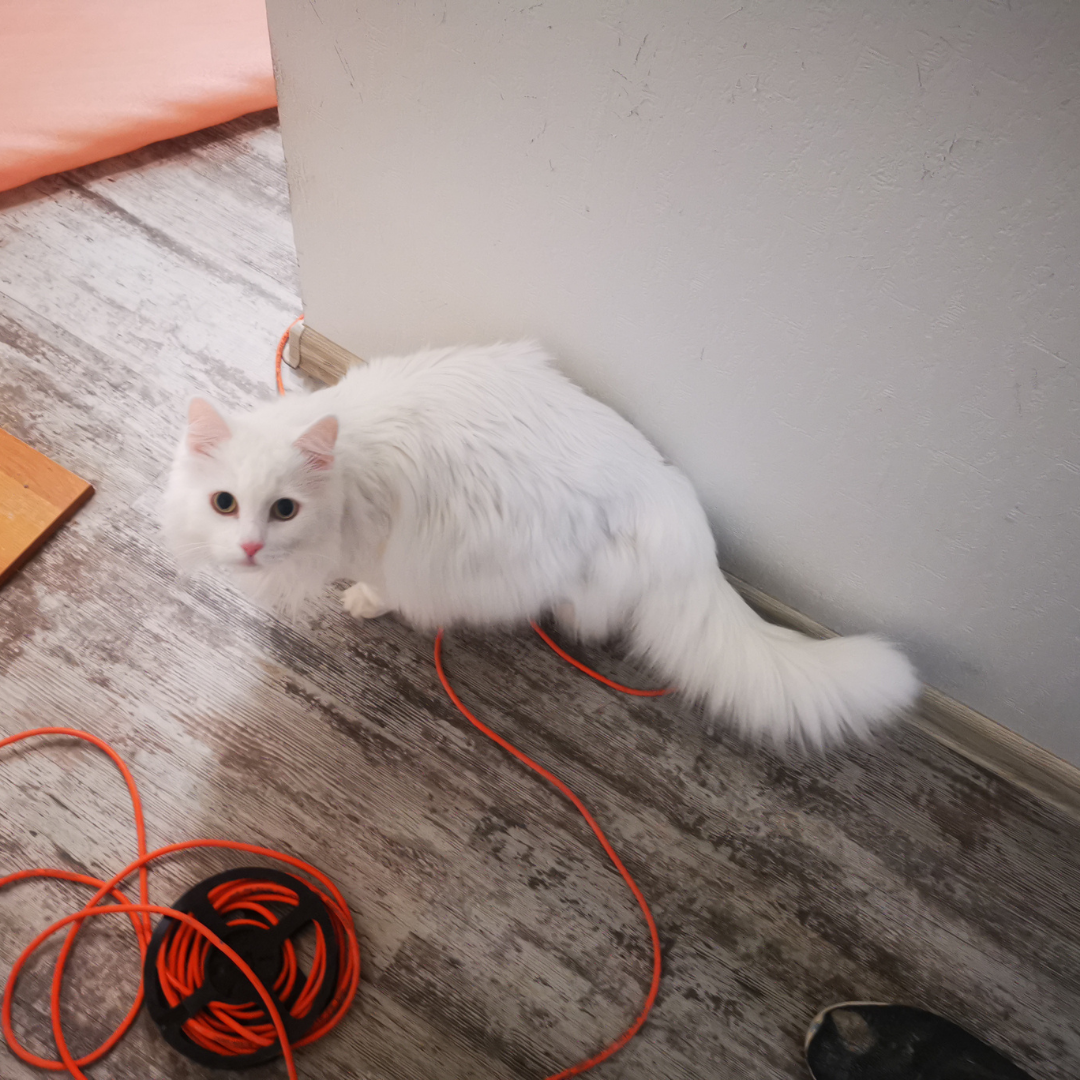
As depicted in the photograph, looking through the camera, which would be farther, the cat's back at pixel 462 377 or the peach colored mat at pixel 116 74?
the peach colored mat at pixel 116 74

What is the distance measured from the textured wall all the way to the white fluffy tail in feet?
0.52

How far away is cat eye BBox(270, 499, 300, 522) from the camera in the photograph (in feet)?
3.19

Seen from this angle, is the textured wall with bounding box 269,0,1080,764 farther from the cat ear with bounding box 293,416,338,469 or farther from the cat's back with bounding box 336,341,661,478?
the cat ear with bounding box 293,416,338,469

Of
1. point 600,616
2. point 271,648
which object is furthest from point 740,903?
point 271,648

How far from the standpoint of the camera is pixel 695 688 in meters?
1.28

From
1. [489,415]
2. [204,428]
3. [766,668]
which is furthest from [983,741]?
[204,428]

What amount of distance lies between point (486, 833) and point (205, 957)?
0.45 meters

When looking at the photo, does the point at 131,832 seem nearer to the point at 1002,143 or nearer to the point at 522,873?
the point at 522,873

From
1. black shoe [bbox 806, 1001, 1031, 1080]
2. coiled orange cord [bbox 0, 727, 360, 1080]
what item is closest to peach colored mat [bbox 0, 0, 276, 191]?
coiled orange cord [bbox 0, 727, 360, 1080]

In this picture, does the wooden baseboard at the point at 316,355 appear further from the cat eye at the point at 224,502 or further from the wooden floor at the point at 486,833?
the cat eye at the point at 224,502

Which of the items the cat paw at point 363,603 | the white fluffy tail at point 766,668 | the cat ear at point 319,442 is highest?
the cat ear at point 319,442

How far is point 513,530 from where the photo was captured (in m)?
1.14

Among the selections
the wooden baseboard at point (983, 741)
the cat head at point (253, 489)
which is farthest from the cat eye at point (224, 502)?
the wooden baseboard at point (983, 741)

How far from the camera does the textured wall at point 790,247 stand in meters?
0.81
